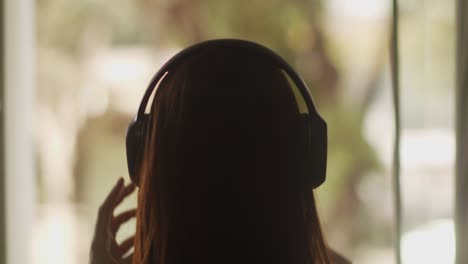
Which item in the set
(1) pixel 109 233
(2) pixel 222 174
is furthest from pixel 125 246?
(2) pixel 222 174

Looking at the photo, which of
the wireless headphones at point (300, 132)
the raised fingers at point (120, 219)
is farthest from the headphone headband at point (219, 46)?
the raised fingers at point (120, 219)

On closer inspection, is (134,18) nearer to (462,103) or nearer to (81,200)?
(81,200)

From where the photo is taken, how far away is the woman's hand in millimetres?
647

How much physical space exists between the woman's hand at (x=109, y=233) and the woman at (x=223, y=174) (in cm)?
8

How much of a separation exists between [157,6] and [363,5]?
1.37 ft

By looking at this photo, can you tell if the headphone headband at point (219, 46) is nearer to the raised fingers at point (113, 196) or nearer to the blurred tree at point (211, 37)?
the raised fingers at point (113, 196)

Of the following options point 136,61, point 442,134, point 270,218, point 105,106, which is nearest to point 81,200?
point 105,106

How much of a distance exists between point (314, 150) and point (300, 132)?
4cm

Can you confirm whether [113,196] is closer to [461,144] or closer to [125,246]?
[125,246]

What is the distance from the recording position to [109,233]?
2.14 feet

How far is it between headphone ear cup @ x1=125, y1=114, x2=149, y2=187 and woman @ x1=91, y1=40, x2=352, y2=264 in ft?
0.12

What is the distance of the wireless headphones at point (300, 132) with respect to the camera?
0.59m

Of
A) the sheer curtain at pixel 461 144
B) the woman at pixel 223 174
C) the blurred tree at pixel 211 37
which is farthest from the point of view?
the blurred tree at pixel 211 37

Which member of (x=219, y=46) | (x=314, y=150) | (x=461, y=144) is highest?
(x=219, y=46)
